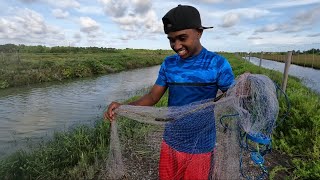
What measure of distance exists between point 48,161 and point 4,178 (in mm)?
622

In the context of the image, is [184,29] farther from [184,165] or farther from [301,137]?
[301,137]

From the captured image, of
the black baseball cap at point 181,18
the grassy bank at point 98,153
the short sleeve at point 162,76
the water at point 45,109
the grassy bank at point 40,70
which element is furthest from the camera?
the grassy bank at point 40,70

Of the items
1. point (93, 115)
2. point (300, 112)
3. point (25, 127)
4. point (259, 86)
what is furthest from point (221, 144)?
point (93, 115)

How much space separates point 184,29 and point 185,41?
0.25 ft

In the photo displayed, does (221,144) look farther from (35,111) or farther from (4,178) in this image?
(35,111)

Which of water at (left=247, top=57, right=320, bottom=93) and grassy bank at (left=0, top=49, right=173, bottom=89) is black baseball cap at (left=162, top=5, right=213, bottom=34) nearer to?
water at (left=247, top=57, right=320, bottom=93)

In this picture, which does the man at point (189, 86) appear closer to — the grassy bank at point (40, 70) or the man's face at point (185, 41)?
the man's face at point (185, 41)

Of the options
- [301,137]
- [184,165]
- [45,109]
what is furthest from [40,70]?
[184,165]

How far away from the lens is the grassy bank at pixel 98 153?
4582 mm

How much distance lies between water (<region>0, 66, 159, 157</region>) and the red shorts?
5523mm

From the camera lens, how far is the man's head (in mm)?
2021

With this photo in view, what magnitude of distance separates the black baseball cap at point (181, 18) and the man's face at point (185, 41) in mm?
Result: 31

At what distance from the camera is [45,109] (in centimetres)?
1159

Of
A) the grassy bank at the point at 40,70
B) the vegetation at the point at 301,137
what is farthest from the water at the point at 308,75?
the grassy bank at the point at 40,70
